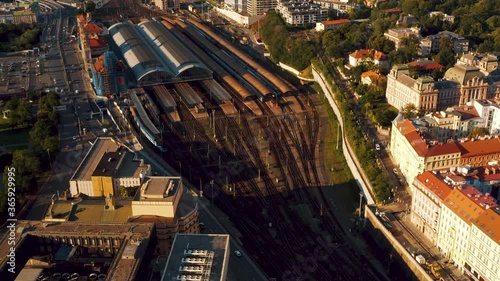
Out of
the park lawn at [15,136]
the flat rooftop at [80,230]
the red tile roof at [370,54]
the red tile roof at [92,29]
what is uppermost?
the red tile roof at [92,29]

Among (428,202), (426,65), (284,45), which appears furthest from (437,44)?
(428,202)

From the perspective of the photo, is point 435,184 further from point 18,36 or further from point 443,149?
point 18,36

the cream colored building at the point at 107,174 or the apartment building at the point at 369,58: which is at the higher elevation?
the apartment building at the point at 369,58

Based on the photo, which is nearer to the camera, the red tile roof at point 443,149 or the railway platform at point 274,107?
the red tile roof at point 443,149

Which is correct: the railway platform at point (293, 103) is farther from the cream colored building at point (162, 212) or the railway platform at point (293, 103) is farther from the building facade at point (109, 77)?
the cream colored building at point (162, 212)

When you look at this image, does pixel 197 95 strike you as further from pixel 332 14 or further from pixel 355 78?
pixel 332 14

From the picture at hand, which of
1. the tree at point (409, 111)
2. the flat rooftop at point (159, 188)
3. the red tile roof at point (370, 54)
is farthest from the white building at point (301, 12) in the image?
the flat rooftop at point (159, 188)
